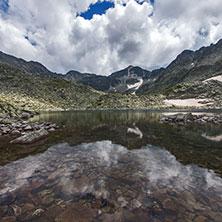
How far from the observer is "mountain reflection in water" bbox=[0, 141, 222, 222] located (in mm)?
5156

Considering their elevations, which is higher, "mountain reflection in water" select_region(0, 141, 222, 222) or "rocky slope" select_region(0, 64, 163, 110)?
"rocky slope" select_region(0, 64, 163, 110)

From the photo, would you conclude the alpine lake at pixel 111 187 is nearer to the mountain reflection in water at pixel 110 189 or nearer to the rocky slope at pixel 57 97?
the mountain reflection in water at pixel 110 189

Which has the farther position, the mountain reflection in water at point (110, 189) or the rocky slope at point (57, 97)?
the rocky slope at point (57, 97)

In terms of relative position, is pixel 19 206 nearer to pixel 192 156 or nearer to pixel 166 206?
pixel 166 206

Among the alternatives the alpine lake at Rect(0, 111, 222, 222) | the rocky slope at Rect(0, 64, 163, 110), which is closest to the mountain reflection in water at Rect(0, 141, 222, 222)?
the alpine lake at Rect(0, 111, 222, 222)

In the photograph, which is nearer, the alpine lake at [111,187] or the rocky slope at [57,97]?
the alpine lake at [111,187]

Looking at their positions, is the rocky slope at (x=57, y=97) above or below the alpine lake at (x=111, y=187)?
above

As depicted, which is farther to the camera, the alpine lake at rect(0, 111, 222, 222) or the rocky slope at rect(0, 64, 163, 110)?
the rocky slope at rect(0, 64, 163, 110)

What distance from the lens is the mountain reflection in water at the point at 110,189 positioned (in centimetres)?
516

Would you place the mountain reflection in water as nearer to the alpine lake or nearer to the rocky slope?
the alpine lake

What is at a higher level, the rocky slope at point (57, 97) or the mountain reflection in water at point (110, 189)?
the rocky slope at point (57, 97)

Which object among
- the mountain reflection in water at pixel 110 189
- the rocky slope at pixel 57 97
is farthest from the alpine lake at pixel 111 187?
the rocky slope at pixel 57 97

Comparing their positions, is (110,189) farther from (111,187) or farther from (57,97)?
(57,97)

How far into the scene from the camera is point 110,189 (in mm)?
6711
